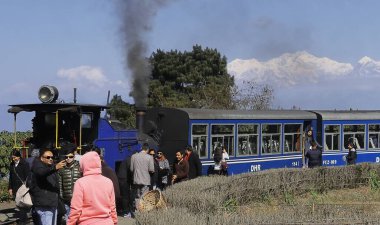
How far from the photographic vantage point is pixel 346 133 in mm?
25641

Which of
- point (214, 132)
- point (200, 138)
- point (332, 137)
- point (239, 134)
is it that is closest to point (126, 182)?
point (200, 138)

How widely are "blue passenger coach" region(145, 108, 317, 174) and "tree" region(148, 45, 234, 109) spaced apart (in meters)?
19.3

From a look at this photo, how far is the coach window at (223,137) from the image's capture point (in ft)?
66.1

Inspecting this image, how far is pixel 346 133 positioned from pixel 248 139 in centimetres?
580

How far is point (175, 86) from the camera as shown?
172 feet

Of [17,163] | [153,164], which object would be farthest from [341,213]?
[17,163]

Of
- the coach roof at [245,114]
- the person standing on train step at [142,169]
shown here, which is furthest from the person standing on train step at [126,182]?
the coach roof at [245,114]

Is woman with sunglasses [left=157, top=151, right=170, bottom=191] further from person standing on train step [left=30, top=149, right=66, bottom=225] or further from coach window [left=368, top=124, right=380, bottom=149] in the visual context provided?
coach window [left=368, top=124, right=380, bottom=149]

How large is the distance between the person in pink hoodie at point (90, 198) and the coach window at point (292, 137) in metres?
17.0

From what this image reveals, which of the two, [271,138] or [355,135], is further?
A: [355,135]

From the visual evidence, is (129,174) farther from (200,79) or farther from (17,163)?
(200,79)

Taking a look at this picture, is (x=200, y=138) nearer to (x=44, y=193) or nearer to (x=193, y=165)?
(x=193, y=165)

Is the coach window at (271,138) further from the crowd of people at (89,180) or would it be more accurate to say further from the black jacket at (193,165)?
the black jacket at (193,165)

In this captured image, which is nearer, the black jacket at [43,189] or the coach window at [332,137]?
the black jacket at [43,189]
